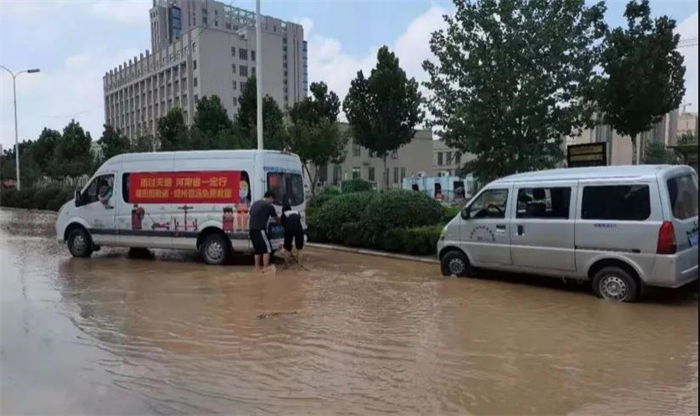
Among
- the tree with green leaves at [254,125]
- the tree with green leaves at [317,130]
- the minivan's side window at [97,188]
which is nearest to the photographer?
the minivan's side window at [97,188]

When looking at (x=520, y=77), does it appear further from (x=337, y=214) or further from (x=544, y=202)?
(x=337, y=214)

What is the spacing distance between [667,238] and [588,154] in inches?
213

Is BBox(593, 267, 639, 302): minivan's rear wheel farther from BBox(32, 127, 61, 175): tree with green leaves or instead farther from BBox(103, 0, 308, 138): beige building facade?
BBox(103, 0, 308, 138): beige building facade

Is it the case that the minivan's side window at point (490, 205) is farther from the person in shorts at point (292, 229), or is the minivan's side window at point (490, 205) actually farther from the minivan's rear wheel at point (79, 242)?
the minivan's rear wheel at point (79, 242)

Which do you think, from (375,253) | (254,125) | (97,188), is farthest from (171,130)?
(375,253)

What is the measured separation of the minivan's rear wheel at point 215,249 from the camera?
1214 centimetres

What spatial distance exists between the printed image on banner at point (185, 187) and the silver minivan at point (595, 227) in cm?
516

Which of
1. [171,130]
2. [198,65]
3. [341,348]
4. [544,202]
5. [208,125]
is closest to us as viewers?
[341,348]

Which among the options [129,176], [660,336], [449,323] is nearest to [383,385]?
[449,323]

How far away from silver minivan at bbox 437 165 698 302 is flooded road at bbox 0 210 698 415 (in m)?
0.46

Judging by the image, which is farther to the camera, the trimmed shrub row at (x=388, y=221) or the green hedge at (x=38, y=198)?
the green hedge at (x=38, y=198)

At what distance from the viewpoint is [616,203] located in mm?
8039

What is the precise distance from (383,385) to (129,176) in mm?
9834

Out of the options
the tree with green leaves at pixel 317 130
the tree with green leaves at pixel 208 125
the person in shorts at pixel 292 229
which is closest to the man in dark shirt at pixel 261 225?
the person in shorts at pixel 292 229
